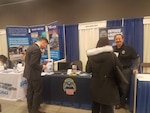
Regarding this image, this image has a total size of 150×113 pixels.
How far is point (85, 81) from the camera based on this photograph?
9.38 ft

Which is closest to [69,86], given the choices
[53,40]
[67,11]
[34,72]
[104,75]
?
[34,72]

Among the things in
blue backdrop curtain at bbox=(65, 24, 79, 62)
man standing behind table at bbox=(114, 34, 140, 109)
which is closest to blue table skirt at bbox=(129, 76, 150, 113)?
man standing behind table at bbox=(114, 34, 140, 109)

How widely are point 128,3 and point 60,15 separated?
2.25 metres

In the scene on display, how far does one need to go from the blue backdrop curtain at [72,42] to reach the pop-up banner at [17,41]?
1242mm

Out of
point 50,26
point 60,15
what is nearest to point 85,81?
point 50,26

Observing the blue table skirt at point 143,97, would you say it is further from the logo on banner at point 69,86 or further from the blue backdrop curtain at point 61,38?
the blue backdrop curtain at point 61,38

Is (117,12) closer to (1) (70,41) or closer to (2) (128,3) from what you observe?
(2) (128,3)

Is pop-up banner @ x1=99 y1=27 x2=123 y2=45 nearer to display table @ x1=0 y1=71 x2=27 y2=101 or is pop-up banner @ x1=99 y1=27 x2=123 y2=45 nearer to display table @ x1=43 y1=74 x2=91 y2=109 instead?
display table @ x1=43 y1=74 x2=91 y2=109

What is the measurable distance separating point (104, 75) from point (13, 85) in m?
2.42

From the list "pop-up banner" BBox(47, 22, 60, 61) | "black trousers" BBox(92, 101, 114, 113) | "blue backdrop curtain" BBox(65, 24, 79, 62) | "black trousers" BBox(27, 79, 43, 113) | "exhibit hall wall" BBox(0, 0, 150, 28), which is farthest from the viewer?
"blue backdrop curtain" BBox(65, 24, 79, 62)

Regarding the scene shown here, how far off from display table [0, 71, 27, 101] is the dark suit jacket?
811 mm

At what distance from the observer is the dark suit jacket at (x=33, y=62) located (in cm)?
251

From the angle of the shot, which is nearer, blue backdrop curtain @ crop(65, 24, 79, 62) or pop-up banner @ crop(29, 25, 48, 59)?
pop-up banner @ crop(29, 25, 48, 59)

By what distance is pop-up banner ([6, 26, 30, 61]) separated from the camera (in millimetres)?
4211
